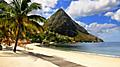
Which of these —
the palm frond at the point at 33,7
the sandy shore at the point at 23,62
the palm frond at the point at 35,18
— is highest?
the palm frond at the point at 33,7

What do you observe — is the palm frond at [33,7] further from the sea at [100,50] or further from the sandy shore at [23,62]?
the sea at [100,50]

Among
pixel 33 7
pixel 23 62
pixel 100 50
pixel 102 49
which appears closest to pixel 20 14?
pixel 33 7

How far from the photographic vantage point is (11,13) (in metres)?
33.2

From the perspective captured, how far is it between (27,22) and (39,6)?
96.5 inches

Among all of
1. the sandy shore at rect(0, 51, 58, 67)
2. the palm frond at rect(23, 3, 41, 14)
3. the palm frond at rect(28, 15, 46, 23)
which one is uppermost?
the palm frond at rect(23, 3, 41, 14)

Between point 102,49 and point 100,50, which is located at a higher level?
point 102,49

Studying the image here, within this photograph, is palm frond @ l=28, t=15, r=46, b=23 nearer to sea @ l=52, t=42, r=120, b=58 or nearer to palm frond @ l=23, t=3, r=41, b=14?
palm frond @ l=23, t=3, r=41, b=14

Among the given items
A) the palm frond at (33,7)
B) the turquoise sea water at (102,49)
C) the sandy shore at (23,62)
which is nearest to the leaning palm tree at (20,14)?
the palm frond at (33,7)

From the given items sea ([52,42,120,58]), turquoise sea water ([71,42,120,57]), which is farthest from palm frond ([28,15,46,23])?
turquoise sea water ([71,42,120,57])

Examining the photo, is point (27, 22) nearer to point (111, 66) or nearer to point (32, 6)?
point (32, 6)

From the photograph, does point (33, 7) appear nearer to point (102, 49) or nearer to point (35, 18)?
point (35, 18)

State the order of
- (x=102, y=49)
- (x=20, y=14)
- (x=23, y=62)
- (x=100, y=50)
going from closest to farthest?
1. (x=23, y=62)
2. (x=20, y=14)
3. (x=100, y=50)
4. (x=102, y=49)

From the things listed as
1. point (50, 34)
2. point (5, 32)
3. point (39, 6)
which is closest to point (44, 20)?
point (39, 6)

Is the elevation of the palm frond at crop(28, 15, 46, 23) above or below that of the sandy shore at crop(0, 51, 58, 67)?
above
